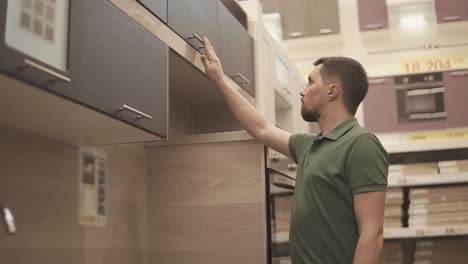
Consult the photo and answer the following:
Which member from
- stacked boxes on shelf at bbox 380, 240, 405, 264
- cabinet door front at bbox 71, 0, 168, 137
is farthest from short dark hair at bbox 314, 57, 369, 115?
stacked boxes on shelf at bbox 380, 240, 405, 264

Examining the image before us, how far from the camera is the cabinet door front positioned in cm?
136

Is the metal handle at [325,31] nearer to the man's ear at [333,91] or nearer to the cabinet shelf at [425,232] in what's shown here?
the cabinet shelf at [425,232]

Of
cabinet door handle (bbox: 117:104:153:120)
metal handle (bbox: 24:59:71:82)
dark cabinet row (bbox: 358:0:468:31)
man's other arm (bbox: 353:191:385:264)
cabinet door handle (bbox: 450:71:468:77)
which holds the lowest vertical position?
man's other arm (bbox: 353:191:385:264)

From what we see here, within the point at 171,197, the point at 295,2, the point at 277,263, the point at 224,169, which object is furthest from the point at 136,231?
the point at 295,2

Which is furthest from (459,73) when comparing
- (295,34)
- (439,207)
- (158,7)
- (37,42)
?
(37,42)

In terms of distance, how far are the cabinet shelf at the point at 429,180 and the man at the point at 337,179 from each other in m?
2.02

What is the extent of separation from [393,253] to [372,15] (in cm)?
189

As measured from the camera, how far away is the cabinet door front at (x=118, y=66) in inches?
53.6

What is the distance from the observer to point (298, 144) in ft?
7.15

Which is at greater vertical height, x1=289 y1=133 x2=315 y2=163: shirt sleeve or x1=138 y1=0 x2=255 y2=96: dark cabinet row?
x1=138 y1=0 x2=255 y2=96: dark cabinet row

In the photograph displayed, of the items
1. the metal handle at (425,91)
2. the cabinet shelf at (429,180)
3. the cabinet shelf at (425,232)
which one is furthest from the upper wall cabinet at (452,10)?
the cabinet shelf at (425,232)

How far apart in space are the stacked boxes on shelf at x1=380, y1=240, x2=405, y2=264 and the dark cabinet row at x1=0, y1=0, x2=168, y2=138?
2647 millimetres

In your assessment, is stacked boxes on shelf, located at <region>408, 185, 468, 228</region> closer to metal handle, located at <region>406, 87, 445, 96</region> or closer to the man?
metal handle, located at <region>406, 87, 445, 96</region>

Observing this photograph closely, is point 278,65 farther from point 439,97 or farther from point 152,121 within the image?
point 439,97
